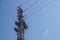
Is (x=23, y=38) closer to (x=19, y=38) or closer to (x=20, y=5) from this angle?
(x=19, y=38)

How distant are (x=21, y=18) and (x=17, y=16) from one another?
0.45m

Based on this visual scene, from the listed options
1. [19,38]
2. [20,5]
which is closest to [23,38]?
[19,38]

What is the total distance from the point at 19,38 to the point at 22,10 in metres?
2.61

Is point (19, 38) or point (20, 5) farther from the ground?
point (20, 5)

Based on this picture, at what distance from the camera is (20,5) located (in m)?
41.7

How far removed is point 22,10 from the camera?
1633 inches

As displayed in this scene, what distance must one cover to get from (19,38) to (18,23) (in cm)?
143

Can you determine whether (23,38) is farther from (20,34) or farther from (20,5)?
(20,5)

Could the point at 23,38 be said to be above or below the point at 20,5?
below

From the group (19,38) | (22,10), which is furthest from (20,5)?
(19,38)

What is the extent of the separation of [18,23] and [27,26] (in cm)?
88

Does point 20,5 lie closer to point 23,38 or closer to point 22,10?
point 22,10

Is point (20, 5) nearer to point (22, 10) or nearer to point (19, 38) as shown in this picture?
point (22, 10)

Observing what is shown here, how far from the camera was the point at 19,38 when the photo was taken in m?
41.2
